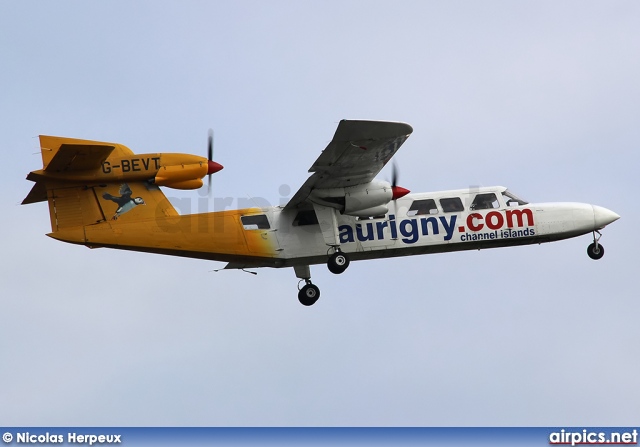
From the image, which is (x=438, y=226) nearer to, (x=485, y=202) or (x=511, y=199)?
(x=485, y=202)

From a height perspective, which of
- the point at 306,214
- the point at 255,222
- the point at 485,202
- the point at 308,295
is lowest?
the point at 308,295

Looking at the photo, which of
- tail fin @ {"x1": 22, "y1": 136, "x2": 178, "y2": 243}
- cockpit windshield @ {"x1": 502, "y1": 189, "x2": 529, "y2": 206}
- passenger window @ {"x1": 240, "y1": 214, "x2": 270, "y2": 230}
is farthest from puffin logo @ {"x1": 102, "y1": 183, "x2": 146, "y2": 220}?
cockpit windshield @ {"x1": 502, "y1": 189, "x2": 529, "y2": 206}

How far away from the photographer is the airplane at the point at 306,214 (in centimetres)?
3081

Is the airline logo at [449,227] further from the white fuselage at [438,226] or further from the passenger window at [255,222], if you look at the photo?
the passenger window at [255,222]

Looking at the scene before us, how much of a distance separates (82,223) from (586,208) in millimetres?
15540

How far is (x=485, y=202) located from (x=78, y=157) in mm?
12362

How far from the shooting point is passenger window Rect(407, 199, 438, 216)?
33.5m

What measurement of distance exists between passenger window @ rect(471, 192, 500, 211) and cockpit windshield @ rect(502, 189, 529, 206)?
35 centimetres

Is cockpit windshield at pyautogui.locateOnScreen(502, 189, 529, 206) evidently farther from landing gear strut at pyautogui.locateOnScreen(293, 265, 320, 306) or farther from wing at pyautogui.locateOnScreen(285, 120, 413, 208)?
landing gear strut at pyautogui.locateOnScreen(293, 265, 320, 306)

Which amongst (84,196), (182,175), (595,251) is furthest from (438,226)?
(84,196)

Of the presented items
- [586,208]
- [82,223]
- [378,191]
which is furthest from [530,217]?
[82,223]

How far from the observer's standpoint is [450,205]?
111 ft

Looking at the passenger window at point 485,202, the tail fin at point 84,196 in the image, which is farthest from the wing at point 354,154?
the tail fin at point 84,196

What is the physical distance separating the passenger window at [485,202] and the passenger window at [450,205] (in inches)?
17.6
